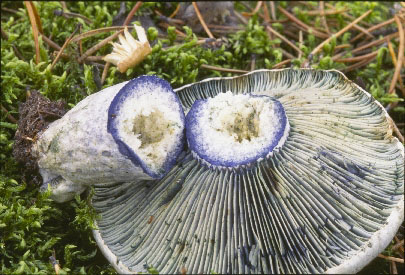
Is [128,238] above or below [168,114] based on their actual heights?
below

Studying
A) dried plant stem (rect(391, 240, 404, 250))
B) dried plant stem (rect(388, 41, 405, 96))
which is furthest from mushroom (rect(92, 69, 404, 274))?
dried plant stem (rect(388, 41, 405, 96))

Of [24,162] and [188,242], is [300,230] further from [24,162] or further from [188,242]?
[24,162]

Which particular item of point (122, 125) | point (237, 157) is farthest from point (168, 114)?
point (237, 157)

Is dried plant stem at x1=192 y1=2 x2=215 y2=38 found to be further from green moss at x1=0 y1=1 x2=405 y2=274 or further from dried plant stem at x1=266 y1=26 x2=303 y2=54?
dried plant stem at x1=266 y1=26 x2=303 y2=54

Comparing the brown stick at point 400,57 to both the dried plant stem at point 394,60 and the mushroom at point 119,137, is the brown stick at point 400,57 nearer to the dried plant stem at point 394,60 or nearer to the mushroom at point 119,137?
the dried plant stem at point 394,60

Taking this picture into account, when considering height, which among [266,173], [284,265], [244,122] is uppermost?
[244,122]

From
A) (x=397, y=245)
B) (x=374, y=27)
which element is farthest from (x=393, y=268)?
(x=374, y=27)

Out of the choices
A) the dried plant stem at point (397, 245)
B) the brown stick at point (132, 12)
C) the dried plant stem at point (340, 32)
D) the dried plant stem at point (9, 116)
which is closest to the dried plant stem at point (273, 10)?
the dried plant stem at point (340, 32)
